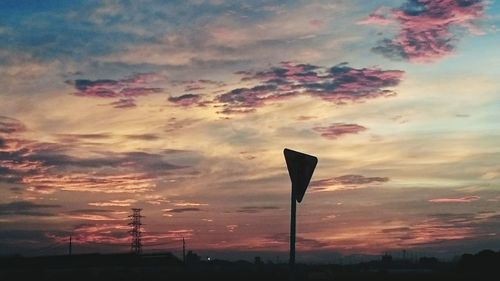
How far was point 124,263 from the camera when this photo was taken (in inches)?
2586

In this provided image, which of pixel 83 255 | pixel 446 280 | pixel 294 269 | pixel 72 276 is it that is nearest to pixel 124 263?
pixel 83 255

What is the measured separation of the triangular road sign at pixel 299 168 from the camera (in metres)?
7.27

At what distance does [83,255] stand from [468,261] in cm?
4578

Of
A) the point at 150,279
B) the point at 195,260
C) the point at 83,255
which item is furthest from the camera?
the point at 195,260

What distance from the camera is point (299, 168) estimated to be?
7320mm

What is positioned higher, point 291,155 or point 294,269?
point 291,155

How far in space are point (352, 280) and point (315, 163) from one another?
4479cm

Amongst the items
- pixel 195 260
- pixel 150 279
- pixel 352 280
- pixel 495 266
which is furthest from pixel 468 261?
pixel 195 260

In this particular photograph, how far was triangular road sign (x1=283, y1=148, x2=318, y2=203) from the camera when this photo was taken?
23.9 feet

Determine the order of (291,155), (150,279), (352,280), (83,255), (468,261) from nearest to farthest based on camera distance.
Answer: (291,155) → (150,279) → (352,280) → (83,255) → (468,261)

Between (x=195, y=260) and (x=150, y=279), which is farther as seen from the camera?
(x=195, y=260)

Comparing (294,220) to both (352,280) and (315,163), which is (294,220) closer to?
(315,163)

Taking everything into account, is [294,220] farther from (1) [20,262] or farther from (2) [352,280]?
(1) [20,262]

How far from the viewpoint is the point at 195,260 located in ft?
455
